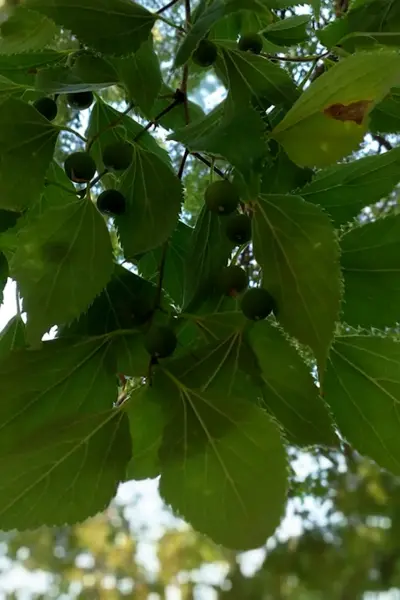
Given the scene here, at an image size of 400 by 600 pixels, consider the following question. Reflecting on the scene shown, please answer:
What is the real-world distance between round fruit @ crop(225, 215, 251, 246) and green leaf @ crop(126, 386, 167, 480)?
2.8 inches

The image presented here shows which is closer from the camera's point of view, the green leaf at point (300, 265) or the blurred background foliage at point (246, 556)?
the green leaf at point (300, 265)

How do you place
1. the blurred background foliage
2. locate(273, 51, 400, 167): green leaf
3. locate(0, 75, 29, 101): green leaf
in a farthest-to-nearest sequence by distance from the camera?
1. the blurred background foliage
2. locate(0, 75, 29, 101): green leaf
3. locate(273, 51, 400, 167): green leaf

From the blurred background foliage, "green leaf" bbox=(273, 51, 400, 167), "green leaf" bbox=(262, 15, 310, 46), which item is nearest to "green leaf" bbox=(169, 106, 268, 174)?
"green leaf" bbox=(273, 51, 400, 167)

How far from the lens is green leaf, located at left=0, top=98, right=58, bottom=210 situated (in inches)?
11.5

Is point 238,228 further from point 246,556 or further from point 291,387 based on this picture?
point 246,556

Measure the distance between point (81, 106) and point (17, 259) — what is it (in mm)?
101

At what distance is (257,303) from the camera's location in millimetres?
272

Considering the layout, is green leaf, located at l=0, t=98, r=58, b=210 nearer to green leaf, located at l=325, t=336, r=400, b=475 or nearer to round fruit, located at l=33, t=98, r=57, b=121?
round fruit, located at l=33, t=98, r=57, b=121

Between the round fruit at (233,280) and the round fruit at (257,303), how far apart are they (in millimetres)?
26

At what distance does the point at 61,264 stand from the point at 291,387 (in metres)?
0.10

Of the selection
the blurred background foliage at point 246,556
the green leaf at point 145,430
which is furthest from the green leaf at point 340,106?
the blurred background foliage at point 246,556

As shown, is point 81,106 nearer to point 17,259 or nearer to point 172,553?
point 17,259

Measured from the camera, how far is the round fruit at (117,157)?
32 cm

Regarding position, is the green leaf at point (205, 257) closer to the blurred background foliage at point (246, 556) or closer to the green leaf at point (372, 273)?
the green leaf at point (372, 273)
